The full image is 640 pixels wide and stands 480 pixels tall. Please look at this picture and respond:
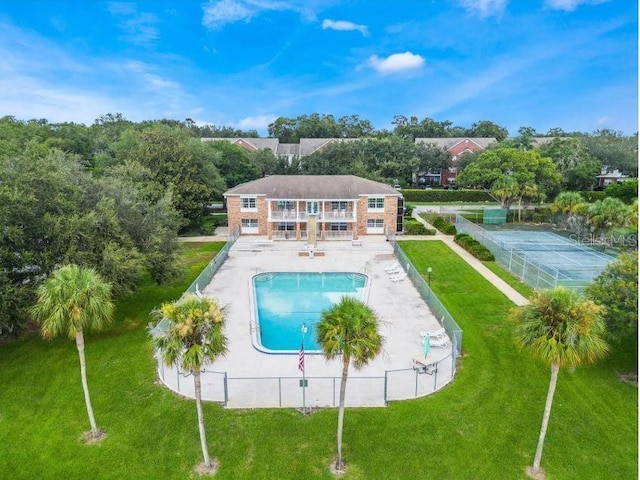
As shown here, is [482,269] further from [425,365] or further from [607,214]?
[425,365]

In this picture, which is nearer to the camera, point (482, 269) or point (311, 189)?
point (482, 269)

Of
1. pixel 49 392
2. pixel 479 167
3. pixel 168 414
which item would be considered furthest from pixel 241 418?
pixel 479 167

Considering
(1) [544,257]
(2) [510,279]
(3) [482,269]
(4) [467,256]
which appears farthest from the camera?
(4) [467,256]

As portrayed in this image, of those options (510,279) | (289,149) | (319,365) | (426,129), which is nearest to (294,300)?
(319,365)

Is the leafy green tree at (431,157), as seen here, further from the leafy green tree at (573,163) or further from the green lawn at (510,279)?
the green lawn at (510,279)

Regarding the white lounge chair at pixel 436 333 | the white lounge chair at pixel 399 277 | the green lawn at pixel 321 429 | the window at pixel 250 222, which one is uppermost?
the window at pixel 250 222

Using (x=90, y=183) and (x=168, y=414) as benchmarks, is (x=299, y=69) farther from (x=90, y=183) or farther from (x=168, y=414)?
(x=168, y=414)

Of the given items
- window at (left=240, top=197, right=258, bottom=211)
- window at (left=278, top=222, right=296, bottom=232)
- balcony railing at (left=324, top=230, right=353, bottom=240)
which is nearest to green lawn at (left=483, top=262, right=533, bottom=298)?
balcony railing at (left=324, top=230, right=353, bottom=240)

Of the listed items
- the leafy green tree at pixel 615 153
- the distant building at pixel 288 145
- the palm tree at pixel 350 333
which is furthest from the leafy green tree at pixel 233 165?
the leafy green tree at pixel 615 153
